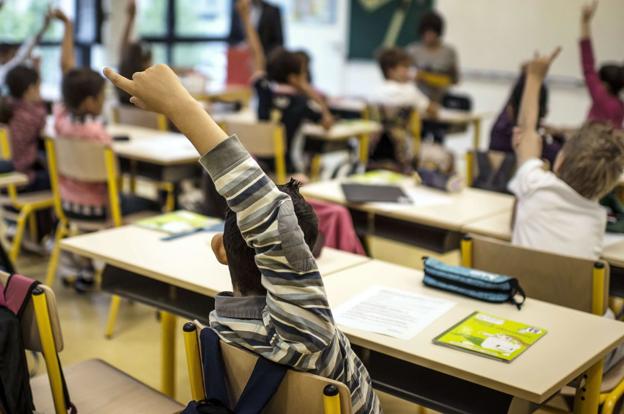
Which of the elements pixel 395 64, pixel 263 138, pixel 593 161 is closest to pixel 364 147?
pixel 395 64

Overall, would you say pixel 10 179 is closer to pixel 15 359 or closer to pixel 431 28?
pixel 15 359

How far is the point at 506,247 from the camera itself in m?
2.43

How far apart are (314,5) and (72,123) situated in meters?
5.91

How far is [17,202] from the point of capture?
13.9ft

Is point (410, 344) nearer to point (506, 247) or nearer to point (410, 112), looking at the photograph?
point (506, 247)

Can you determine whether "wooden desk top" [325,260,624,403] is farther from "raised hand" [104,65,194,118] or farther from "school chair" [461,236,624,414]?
"raised hand" [104,65,194,118]

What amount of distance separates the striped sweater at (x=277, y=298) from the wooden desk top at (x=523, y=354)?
0.69 feet

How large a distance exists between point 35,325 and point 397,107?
4142mm

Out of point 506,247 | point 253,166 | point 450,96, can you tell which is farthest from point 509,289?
point 450,96

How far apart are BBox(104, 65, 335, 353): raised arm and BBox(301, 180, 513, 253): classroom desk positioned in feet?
5.55

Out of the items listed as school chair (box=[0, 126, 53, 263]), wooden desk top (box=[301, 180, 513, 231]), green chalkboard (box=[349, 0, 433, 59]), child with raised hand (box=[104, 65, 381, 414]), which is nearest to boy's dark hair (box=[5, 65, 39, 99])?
school chair (box=[0, 126, 53, 263])

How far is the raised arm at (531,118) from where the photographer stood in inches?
123

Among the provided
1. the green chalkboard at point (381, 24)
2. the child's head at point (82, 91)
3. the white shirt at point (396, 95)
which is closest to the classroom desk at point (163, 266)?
the child's head at point (82, 91)

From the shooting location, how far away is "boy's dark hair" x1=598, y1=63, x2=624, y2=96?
498 cm
